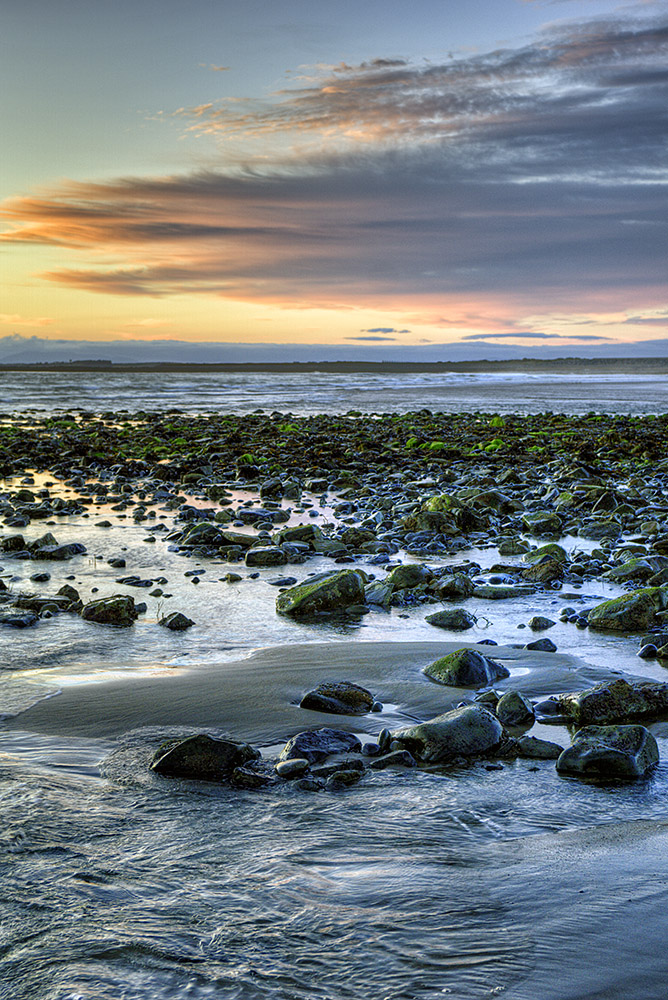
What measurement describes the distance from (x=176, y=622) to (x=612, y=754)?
3.37m

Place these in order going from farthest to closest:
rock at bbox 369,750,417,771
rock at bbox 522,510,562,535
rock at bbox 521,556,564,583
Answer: rock at bbox 522,510,562,535 → rock at bbox 521,556,564,583 → rock at bbox 369,750,417,771

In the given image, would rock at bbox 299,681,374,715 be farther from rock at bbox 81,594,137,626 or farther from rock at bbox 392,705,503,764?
rock at bbox 81,594,137,626

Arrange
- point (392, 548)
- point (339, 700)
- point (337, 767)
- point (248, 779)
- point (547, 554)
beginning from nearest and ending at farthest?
point (248, 779) → point (337, 767) → point (339, 700) → point (547, 554) → point (392, 548)

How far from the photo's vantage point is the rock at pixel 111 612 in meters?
5.99

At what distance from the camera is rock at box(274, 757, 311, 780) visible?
353 cm

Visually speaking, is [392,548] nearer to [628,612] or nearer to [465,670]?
[628,612]

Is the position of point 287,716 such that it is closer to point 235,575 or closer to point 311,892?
point 311,892

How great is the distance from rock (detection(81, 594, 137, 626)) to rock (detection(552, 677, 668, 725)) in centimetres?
322

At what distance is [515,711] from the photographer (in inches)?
165

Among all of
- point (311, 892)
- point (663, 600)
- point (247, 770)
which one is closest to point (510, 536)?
point (663, 600)

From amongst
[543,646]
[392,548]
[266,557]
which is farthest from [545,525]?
[543,646]

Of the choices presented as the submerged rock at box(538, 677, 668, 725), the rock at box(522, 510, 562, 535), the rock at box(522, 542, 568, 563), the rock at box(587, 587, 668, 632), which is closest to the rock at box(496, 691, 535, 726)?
the submerged rock at box(538, 677, 668, 725)

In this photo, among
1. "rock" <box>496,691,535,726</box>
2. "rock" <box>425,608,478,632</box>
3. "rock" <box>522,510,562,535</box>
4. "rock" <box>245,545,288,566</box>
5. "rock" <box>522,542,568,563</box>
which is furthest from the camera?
"rock" <box>522,510,562,535</box>

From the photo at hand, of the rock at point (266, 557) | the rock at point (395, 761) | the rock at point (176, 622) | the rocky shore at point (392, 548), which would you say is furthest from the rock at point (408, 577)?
the rock at point (395, 761)
